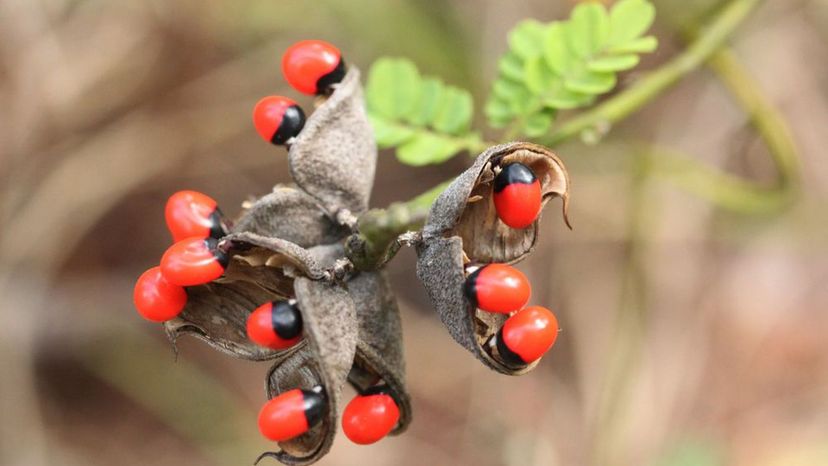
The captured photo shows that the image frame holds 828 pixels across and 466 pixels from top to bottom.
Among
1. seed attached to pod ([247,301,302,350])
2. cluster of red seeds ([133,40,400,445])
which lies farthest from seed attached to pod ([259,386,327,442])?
seed attached to pod ([247,301,302,350])

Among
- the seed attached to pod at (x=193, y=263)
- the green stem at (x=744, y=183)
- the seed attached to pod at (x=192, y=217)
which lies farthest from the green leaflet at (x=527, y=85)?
the seed attached to pod at (x=193, y=263)

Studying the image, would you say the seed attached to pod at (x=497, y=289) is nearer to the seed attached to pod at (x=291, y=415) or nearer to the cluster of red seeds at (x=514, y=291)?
the cluster of red seeds at (x=514, y=291)

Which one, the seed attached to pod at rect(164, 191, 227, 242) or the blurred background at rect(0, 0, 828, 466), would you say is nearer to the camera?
the seed attached to pod at rect(164, 191, 227, 242)

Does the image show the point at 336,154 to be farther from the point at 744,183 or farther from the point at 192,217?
the point at 744,183

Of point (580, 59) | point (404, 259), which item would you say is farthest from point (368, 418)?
point (404, 259)

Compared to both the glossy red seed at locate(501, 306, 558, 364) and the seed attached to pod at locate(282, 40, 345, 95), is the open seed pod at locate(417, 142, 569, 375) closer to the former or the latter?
the glossy red seed at locate(501, 306, 558, 364)

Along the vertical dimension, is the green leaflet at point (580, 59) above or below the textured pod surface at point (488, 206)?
above
